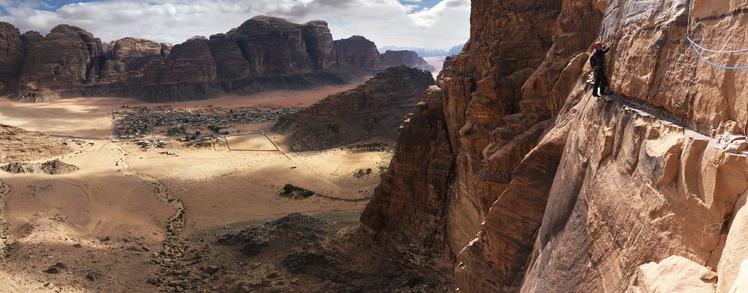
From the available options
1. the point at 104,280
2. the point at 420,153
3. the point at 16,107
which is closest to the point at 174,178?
the point at 104,280

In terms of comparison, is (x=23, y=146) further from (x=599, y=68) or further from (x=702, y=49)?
(x=702, y=49)

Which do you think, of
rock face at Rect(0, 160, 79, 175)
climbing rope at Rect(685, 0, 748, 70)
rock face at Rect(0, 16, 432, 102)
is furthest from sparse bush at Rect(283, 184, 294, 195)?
rock face at Rect(0, 16, 432, 102)

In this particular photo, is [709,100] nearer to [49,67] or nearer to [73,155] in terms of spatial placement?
[73,155]

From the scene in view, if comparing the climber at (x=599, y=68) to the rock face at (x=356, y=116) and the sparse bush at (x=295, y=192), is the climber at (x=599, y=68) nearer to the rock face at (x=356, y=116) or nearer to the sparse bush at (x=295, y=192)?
the sparse bush at (x=295, y=192)

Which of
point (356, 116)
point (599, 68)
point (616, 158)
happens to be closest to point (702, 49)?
point (616, 158)

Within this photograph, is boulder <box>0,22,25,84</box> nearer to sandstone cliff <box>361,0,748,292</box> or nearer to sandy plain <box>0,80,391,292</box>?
sandy plain <box>0,80,391,292</box>

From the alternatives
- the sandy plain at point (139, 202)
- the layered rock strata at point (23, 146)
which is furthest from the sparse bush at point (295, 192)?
the layered rock strata at point (23, 146)
